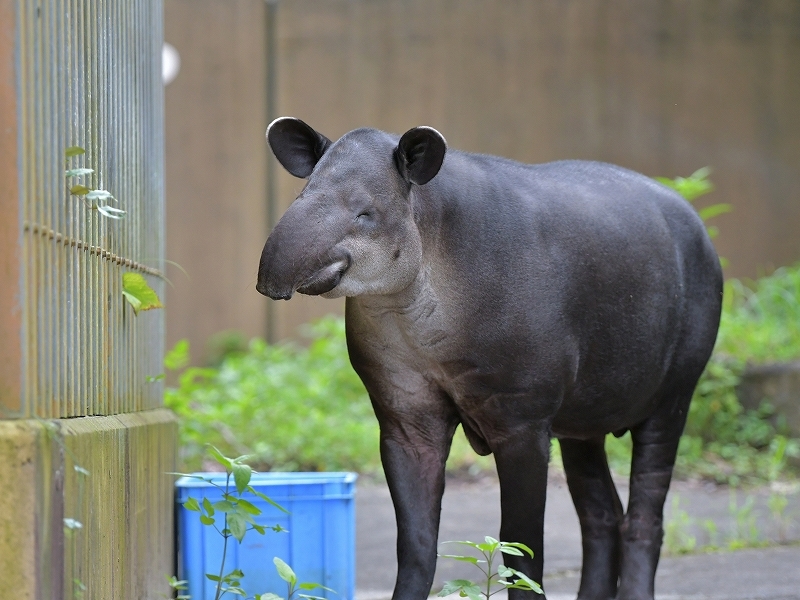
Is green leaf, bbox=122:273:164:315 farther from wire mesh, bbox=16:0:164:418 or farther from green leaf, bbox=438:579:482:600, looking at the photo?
green leaf, bbox=438:579:482:600

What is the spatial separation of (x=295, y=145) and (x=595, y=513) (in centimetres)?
197

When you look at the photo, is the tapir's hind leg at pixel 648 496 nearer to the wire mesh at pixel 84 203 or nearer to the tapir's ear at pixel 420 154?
the tapir's ear at pixel 420 154

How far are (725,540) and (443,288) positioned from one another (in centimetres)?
293

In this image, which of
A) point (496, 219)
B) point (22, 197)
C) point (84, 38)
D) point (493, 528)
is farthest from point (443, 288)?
point (493, 528)

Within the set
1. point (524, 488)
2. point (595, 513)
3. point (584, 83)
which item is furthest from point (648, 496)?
point (584, 83)

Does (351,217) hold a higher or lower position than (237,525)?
higher

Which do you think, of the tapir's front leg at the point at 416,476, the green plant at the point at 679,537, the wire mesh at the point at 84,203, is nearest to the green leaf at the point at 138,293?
the wire mesh at the point at 84,203

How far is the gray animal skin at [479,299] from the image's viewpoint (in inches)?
128

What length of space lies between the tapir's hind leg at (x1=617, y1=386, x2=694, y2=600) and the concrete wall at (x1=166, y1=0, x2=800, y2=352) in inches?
245

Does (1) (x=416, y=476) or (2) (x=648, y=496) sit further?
(2) (x=648, y=496)

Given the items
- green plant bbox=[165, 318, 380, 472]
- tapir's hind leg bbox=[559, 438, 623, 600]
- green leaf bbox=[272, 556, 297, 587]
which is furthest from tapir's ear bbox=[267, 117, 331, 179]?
green plant bbox=[165, 318, 380, 472]

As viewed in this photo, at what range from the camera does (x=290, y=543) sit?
4047mm

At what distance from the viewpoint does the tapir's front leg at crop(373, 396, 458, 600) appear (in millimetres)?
3686

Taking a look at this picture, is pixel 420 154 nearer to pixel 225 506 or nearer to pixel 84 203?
pixel 84 203
